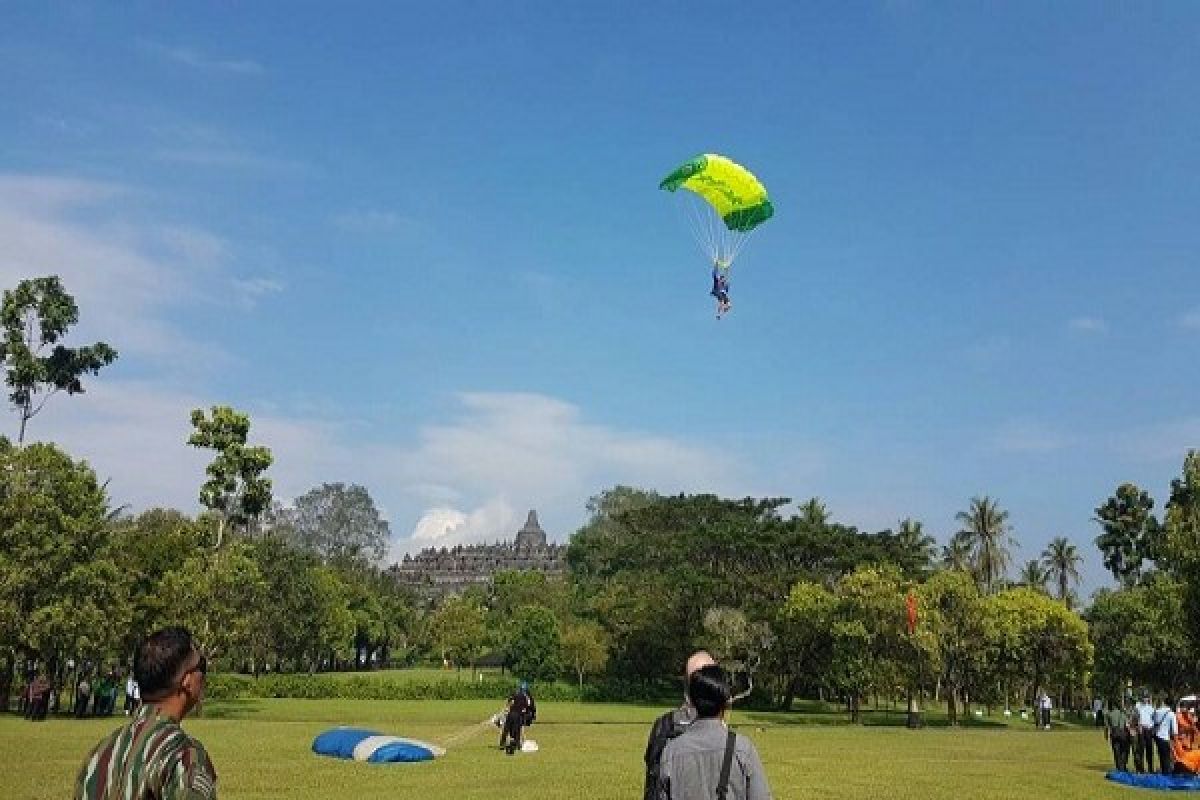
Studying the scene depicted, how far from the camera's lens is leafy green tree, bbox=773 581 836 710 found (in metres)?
A: 57.2

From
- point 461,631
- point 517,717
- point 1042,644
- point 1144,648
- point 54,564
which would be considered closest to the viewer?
point 517,717

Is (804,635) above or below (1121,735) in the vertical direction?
above

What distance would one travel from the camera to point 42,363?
1991 inches

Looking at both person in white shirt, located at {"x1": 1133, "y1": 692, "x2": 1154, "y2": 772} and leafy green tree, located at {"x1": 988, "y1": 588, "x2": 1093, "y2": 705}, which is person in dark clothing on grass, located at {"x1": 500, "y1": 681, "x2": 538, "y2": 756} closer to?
person in white shirt, located at {"x1": 1133, "y1": 692, "x2": 1154, "y2": 772}

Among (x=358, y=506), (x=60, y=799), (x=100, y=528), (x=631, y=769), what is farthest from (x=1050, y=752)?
(x=358, y=506)

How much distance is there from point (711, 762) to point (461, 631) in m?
92.4

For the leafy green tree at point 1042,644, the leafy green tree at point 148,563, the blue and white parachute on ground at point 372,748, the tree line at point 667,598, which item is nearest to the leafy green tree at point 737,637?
the tree line at point 667,598

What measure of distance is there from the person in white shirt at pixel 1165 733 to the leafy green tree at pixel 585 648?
53823 mm

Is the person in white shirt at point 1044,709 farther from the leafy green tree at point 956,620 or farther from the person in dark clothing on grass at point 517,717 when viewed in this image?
the person in dark clothing on grass at point 517,717

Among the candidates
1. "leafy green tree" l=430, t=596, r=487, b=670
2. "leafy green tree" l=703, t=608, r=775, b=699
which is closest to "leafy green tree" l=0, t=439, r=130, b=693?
"leafy green tree" l=703, t=608, r=775, b=699

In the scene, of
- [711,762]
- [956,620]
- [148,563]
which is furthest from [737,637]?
[711,762]

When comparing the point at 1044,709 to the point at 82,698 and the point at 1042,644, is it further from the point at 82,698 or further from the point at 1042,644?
the point at 82,698

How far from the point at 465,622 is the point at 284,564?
20.5 metres

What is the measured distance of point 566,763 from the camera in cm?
2698
